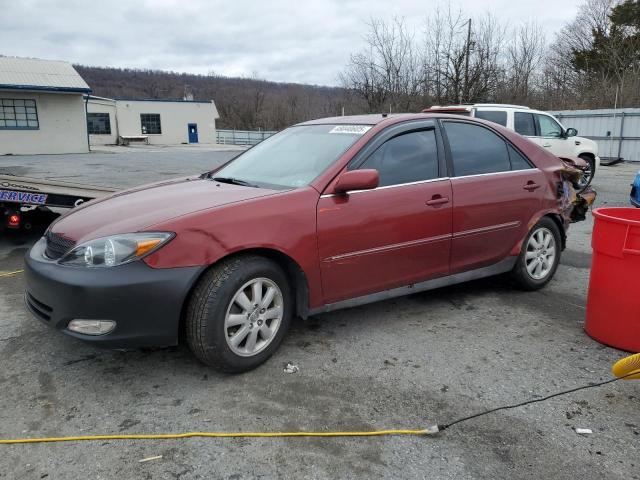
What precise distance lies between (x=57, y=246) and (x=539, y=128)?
11768mm

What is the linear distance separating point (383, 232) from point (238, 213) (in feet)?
3.62

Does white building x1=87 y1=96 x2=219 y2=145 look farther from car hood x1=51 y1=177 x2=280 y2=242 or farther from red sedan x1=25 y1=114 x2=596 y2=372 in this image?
red sedan x1=25 y1=114 x2=596 y2=372

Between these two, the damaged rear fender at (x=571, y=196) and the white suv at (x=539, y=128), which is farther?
the white suv at (x=539, y=128)

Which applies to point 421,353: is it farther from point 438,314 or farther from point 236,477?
point 236,477

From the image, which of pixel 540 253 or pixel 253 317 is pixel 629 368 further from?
pixel 253 317

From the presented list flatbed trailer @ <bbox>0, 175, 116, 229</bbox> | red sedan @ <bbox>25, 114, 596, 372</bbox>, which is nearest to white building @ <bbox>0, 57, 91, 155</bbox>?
flatbed trailer @ <bbox>0, 175, 116, 229</bbox>

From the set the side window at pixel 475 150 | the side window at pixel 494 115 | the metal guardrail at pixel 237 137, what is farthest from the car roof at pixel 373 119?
the metal guardrail at pixel 237 137

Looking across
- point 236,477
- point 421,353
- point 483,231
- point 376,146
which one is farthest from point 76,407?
point 483,231

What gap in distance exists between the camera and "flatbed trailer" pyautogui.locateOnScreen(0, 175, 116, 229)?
6209 mm

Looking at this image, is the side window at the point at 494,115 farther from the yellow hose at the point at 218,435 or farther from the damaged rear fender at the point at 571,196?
the yellow hose at the point at 218,435

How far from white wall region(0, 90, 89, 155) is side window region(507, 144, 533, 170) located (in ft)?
99.1

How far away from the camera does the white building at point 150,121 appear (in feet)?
154

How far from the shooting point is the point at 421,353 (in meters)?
3.71

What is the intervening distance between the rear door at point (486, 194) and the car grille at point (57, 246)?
280 centimetres
